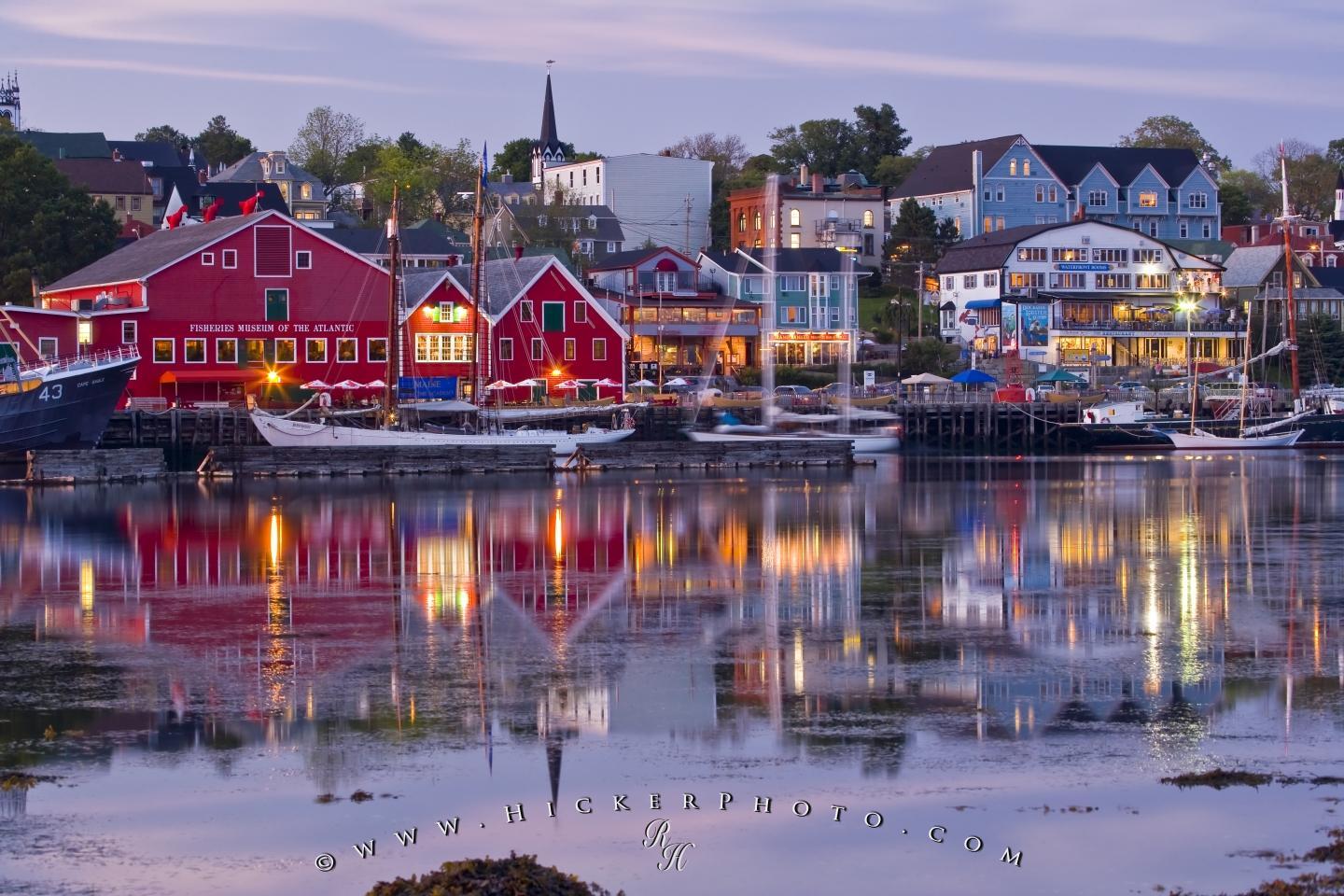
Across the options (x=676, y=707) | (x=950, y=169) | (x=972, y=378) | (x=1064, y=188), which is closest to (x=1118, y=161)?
(x=1064, y=188)

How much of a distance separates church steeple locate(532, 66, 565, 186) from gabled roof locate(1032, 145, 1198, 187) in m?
48.9

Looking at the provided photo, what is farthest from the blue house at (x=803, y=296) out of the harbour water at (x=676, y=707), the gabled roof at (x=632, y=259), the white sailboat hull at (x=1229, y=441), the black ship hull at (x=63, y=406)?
the harbour water at (x=676, y=707)

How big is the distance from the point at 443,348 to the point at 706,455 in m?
21.3

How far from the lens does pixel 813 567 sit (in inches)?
1174

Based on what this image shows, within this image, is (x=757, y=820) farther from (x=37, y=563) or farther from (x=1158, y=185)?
(x=1158, y=185)

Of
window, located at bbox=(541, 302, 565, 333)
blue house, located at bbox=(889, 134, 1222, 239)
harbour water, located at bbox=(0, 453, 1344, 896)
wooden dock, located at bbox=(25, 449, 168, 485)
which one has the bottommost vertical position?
harbour water, located at bbox=(0, 453, 1344, 896)

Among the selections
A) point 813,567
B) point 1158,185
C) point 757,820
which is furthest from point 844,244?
point 757,820

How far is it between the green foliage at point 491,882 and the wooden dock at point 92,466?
47980 millimetres

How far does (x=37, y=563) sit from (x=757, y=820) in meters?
21.9

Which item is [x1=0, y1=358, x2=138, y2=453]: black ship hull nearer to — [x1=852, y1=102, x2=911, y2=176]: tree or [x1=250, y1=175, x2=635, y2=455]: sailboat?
[x1=250, y1=175, x2=635, y2=455]: sailboat

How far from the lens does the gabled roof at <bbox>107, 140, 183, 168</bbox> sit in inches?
5984

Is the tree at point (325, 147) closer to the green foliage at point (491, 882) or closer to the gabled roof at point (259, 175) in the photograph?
the gabled roof at point (259, 175)

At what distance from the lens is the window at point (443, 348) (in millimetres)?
80250

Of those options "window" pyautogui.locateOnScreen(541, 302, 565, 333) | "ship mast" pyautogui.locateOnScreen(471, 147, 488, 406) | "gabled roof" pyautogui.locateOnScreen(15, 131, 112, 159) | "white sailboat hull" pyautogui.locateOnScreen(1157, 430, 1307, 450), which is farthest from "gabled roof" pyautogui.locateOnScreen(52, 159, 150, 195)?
"white sailboat hull" pyautogui.locateOnScreen(1157, 430, 1307, 450)
